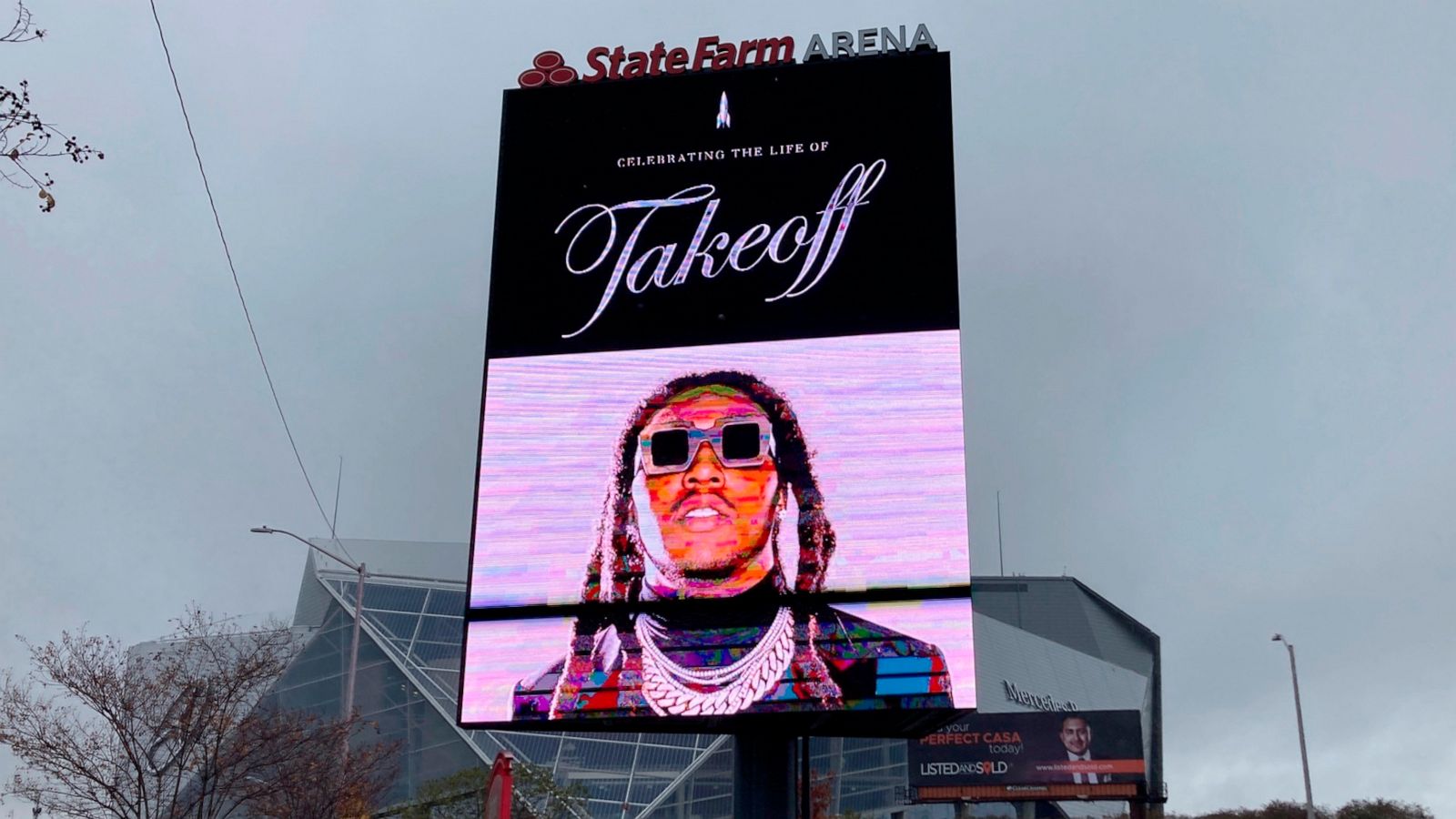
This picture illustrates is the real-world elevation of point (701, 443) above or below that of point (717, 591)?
above

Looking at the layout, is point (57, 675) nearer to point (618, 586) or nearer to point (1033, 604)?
point (618, 586)

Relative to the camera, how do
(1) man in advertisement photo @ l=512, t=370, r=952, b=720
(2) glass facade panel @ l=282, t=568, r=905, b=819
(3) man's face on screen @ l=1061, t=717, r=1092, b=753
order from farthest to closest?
(3) man's face on screen @ l=1061, t=717, r=1092, b=753
(2) glass facade panel @ l=282, t=568, r=905, b=819
(1) man in advertisement photo @ l=512, t=370, r=952, b=720

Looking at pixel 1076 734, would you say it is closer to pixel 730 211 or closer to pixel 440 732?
pixel 440 732

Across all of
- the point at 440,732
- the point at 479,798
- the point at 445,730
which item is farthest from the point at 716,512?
the point at 440,732

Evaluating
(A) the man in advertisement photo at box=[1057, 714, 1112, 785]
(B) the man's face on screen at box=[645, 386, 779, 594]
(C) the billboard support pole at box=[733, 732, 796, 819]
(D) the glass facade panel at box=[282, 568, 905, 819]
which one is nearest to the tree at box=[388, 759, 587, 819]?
(D) the glass facade panel at box=[282, 568, 905, 819]

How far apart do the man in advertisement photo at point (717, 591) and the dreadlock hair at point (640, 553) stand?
0.06 ft

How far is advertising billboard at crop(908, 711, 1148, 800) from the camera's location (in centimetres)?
6056

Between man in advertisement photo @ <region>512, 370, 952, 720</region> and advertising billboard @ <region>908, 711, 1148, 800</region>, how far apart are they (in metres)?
39.6

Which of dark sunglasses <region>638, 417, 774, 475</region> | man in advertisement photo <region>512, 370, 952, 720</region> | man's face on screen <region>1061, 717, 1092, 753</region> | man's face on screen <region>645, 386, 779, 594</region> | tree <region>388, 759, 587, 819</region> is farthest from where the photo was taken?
man's face on screen <region>1061, 717, 1092, 753</region>

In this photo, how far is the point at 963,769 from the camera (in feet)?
Result: 200

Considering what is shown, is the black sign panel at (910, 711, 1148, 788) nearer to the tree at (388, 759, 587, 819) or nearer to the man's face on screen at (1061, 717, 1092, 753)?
the man's face on screen at (1061, 717, 1092, 753)

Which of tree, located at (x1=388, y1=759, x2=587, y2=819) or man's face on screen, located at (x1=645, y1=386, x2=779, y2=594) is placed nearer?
man's face on screen, located at (x1=645, y1=386, x2=779, y2=594)

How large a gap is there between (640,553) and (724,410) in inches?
103

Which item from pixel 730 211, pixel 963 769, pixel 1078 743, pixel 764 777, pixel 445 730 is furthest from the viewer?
pixel 1078 743
